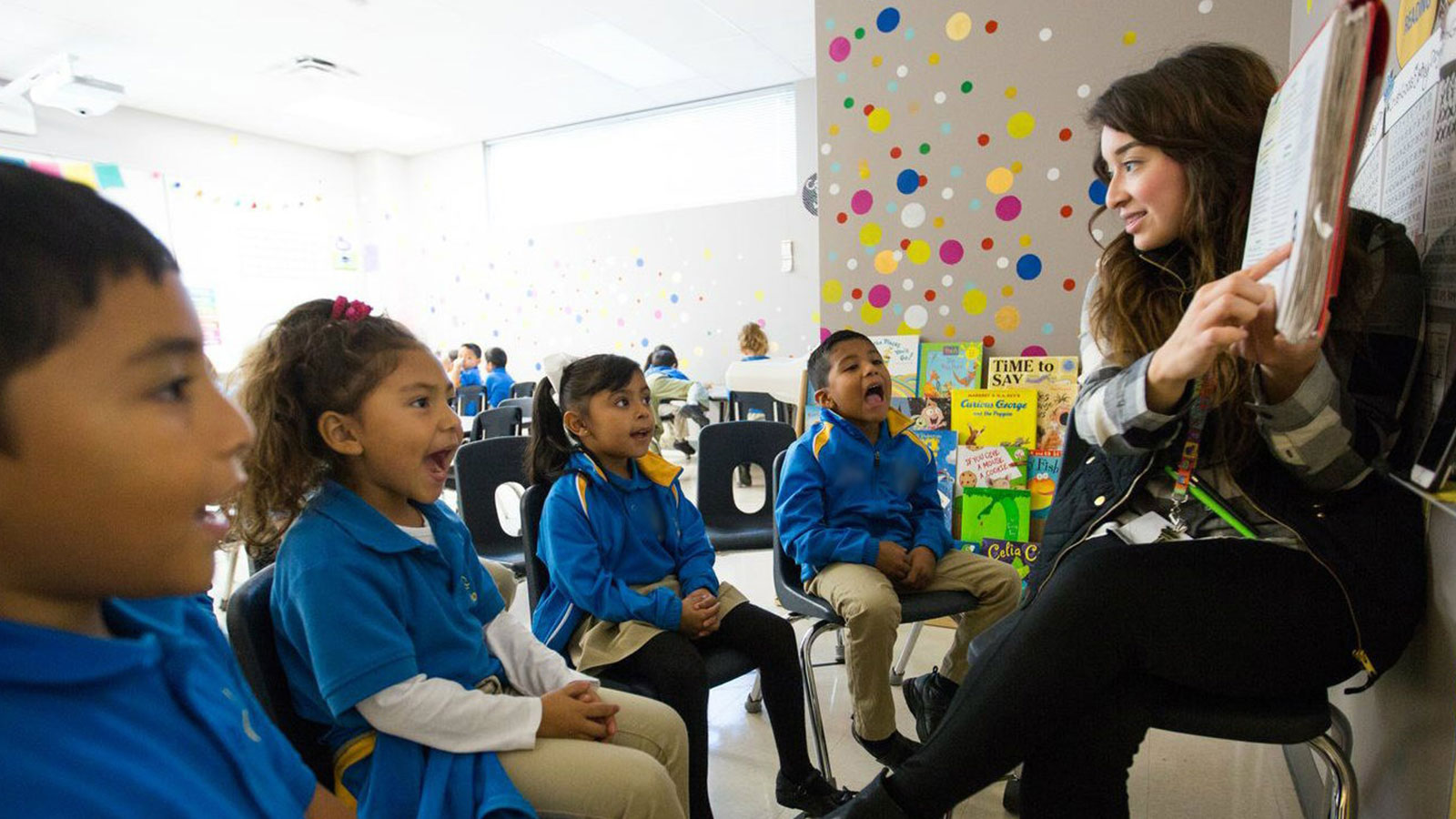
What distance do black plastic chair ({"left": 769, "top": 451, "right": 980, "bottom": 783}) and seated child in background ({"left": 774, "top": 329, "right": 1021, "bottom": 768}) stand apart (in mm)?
28

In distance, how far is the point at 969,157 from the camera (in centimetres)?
252

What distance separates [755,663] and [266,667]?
87 cm

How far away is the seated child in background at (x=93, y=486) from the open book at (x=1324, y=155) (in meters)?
0.92

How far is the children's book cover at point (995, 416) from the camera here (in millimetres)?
2473

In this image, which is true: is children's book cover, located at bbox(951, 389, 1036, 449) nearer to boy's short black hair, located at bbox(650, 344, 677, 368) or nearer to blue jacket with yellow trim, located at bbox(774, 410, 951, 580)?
blue jacket with yellow trim, located at bbox(774, 410, 951, 580)

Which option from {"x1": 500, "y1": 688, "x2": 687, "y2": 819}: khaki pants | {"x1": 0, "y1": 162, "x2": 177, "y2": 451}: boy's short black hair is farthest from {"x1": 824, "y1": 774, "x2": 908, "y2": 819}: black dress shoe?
{"x1": 0, "y1": 162, "x2": 177, "y2": 451}: boy's short black hair

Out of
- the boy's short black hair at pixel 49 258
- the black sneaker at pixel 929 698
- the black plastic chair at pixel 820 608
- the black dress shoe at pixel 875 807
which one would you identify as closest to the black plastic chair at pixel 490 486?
the black plastic chair at pixel 820 608

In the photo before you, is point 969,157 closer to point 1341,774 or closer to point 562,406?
point 562,406

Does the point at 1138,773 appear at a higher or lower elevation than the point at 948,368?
lower

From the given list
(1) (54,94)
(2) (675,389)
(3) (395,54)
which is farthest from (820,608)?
(1) (54,94)

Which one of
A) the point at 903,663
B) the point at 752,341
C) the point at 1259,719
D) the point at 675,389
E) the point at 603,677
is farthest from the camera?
the point at 752,341

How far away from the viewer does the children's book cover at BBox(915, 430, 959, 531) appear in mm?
2578

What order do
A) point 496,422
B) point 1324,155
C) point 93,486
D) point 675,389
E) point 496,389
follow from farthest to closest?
point 496,389, point 675,389, point 496,422, point 1324,155, point 93,486

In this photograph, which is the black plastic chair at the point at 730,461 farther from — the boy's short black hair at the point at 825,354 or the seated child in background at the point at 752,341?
the seated child in background at the point at 752,341
